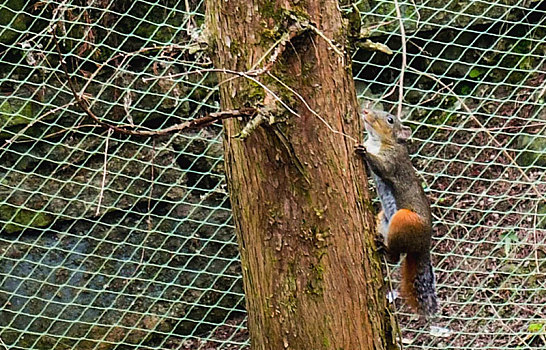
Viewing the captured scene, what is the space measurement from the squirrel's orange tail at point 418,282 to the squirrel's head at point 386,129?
0.40 meters

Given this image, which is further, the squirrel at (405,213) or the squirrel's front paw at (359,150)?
Answer: the squirrel at (405,213)

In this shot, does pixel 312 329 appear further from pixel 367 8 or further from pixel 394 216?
pixel 367 8

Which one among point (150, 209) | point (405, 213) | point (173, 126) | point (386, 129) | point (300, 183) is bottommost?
point (150, 209)

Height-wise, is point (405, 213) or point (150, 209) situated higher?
point (405, 213)

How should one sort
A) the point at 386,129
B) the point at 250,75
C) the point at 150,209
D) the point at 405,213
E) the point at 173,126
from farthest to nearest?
1. the point at 150,209
2. the point at 386,129
3. the point at 405,213
4. the point at 250,75
5. the point at 173,126

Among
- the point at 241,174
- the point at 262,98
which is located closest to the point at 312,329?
the point at 241,174

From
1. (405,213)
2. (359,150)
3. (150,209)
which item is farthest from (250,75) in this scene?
(150,209)

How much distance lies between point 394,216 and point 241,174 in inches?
32.9

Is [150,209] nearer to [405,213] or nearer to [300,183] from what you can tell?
[405,213]

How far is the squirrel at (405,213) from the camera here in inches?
90.8

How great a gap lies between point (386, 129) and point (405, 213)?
1.02 ft

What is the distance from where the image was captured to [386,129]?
247 cm

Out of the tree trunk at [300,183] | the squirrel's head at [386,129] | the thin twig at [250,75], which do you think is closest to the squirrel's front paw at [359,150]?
the tree trunk at [300,183]

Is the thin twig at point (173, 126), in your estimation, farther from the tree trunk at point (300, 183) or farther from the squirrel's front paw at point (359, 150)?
the squirrel's front paw at point (359, 150)
